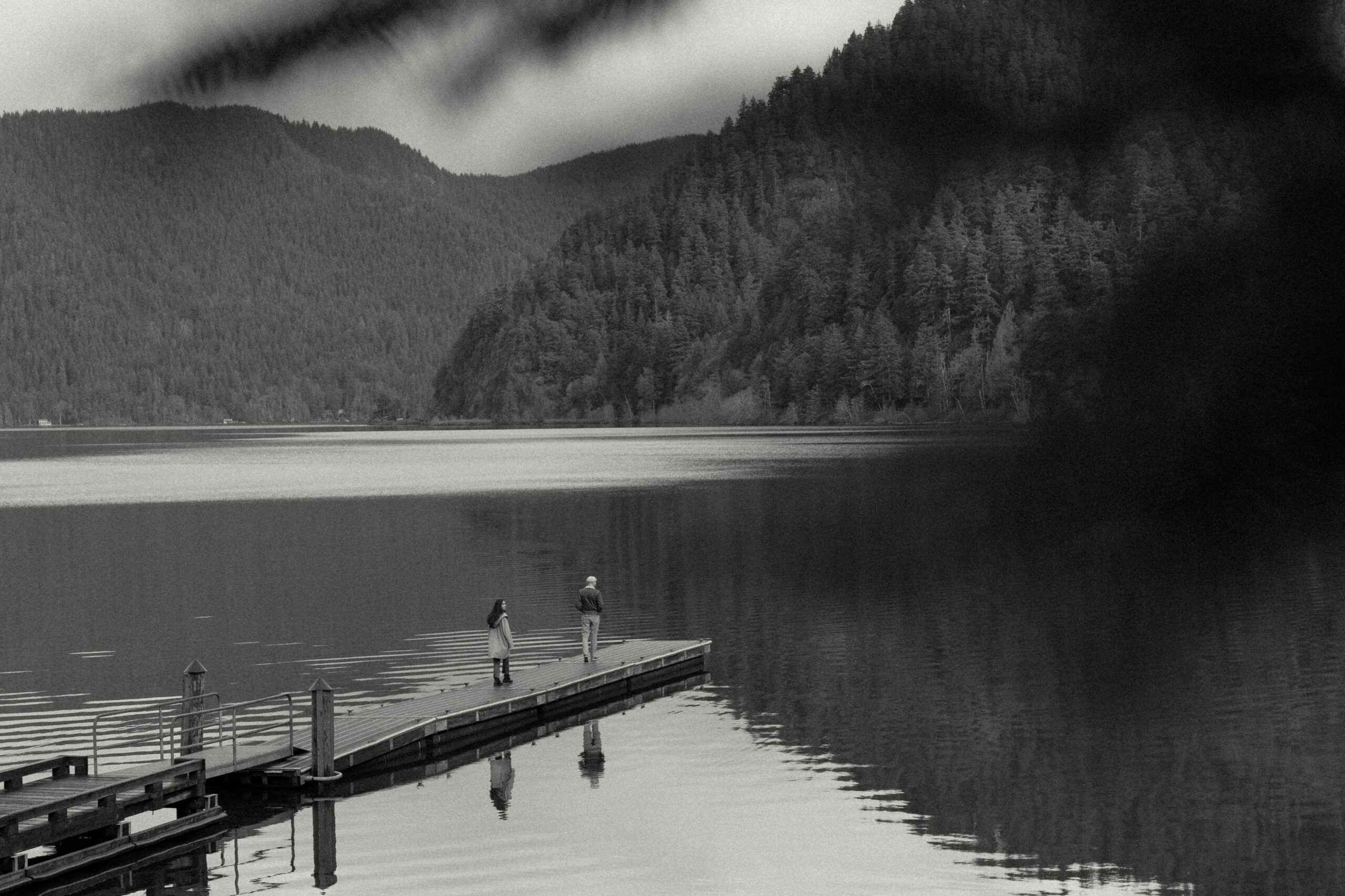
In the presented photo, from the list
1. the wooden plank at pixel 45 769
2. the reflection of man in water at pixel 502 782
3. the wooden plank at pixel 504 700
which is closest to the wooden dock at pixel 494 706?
the wooden plank at pixel 504 700

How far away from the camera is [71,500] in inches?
4835

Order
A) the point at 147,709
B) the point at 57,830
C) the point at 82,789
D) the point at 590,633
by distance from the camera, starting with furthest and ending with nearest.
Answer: the point at 590,633 < the point at 147,709 < the point at 82,789 < the point at 57,830

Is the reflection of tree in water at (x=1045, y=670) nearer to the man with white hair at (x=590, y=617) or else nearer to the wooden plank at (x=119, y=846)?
the man with white hair at (x=590, y=617)

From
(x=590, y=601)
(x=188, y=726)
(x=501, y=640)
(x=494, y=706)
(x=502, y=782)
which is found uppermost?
(x=590, y=601)

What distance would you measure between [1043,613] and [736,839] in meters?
30.0

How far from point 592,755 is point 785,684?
916 centimetres

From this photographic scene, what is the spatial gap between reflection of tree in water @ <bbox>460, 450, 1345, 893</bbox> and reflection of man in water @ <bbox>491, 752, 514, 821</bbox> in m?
1.65

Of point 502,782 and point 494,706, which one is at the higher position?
point 494,706

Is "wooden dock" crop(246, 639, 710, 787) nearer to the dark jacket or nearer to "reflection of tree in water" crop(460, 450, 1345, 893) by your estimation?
the dark jacket

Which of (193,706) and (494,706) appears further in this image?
(494,706)

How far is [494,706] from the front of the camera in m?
35.6

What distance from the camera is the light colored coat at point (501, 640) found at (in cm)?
3812

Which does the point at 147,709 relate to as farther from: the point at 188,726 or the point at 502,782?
the point at 502,782

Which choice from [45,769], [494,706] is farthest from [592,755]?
[45,769]
